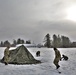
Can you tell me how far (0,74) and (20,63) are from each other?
667cm

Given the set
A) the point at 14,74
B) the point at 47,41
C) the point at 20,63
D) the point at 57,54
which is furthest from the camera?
the point at 47,41

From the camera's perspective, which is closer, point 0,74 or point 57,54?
point 0,74

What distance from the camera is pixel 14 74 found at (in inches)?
587

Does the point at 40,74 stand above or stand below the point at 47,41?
below

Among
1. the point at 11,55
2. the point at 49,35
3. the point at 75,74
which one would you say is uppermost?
the point at 49,35

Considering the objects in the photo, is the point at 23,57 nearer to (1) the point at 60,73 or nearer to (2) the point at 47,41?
(1) the point at 60,73

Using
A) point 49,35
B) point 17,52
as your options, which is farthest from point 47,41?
point 17,52

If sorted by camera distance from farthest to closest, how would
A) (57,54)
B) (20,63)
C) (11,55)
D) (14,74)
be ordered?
(11,55) → (20,63) → (57,54) → (14,74)

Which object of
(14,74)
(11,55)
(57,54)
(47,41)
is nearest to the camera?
(14,74)

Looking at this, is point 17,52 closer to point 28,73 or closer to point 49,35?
point 28,73

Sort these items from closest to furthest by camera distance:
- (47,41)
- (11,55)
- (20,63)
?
1. (20,63)
2. (11,55)
3. (47,41)

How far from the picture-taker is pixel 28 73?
15508 mm

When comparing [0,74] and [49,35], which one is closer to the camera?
[0,74]

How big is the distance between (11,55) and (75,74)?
1000 centimetres
